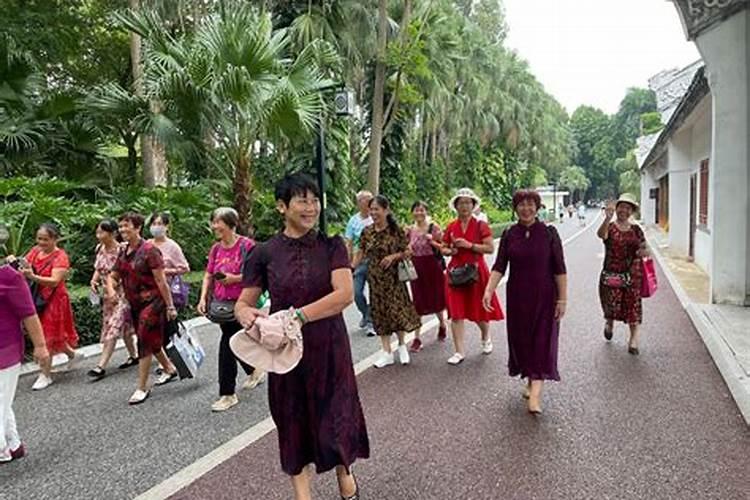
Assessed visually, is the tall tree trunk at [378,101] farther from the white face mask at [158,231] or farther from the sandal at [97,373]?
the sandal at [97,373]

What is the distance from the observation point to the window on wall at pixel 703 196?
13016 millimetres

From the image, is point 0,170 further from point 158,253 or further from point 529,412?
point 529,412

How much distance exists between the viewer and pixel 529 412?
4.47 meters

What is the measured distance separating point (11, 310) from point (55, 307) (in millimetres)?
2267

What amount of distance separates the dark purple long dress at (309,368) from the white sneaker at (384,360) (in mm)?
2927

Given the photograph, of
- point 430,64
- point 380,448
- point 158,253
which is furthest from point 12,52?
point 430,64

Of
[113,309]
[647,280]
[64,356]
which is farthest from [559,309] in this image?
[64,356]

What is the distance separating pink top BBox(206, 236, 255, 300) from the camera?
4.79 meters

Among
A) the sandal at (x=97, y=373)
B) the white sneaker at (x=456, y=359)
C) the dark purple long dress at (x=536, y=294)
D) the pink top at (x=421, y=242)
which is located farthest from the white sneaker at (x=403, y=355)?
the sandal at (x=97, y=373)

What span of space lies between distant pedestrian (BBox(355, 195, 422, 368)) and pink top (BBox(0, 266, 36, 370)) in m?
3.05

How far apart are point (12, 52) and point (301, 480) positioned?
362 inches

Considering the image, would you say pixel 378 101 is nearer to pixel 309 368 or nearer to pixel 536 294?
pixel 536 294

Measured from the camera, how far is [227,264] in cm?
480

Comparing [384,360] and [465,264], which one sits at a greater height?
[465,264]
